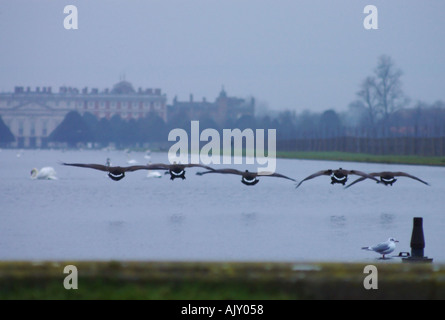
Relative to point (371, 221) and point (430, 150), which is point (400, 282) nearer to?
point (371, 221)

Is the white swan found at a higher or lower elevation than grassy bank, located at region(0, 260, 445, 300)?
higher

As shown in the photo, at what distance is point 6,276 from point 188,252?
50.1 ft

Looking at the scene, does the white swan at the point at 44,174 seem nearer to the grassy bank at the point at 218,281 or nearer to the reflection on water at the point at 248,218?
the reflection on water at the point at 248,218

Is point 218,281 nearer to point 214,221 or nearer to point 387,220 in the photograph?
point 214,221

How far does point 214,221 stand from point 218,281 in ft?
94.6

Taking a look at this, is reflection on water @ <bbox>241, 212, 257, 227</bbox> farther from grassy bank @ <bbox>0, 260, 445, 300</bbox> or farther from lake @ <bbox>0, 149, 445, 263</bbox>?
grassy bank @ <bbox>0, 260, 445, 300</bbox>

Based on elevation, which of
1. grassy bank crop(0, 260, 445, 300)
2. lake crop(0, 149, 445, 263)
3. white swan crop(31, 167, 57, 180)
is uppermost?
white swan crop(31, 167, 57, 180)

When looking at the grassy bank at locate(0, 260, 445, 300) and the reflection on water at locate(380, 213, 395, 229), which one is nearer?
the grassy bank at locate(0, 260, 445, 300)

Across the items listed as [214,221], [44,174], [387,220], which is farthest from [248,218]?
[44,174]

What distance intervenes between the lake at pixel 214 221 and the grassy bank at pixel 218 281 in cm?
1056

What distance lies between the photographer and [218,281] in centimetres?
1202

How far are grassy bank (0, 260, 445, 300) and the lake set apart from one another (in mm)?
10557

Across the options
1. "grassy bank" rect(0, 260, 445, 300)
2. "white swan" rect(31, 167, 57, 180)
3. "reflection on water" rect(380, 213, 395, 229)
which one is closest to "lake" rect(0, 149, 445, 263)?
"reflection on water" rect(380, 213, 395, 229)

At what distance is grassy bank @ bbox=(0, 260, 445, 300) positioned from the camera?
12.0m
